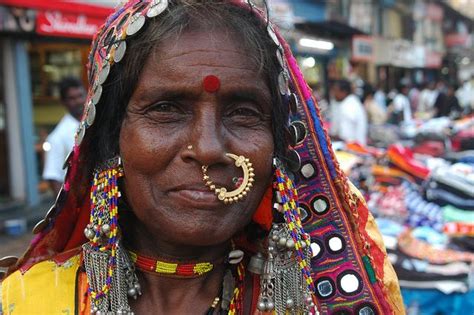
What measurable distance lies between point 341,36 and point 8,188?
12391 mm

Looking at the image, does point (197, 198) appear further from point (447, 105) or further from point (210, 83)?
point (447, 105)

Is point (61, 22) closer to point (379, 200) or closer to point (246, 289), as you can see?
point (379, 200)

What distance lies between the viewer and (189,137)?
1142mm

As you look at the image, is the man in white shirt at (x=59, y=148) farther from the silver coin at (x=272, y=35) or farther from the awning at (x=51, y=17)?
the silver coin at (x=272, y=35)

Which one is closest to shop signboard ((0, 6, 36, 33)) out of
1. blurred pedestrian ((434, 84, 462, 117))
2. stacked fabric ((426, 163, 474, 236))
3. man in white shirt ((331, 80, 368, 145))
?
man in white shirt ((331, 80, 368, 145))

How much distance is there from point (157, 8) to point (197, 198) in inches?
15.8

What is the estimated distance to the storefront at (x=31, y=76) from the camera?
6816 mm

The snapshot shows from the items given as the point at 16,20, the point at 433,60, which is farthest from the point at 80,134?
the point at 433,60

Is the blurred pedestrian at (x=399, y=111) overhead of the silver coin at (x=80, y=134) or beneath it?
beneath

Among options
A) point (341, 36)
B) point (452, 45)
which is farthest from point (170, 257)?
point (452, 45)

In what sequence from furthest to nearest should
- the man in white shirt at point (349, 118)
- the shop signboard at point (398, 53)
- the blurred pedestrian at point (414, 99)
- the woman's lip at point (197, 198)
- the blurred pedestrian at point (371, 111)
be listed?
1. the shop signboard at point (398, 53)
2. the blurred pedestrian at point (414, 99)
3. the blurred pedestrian at point (371, 111)
4. the man in white shirt at point (349, 118)
5. the woman's lip at point (197, 198)

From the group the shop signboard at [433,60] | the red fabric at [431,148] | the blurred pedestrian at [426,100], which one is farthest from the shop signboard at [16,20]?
the shop signboard at [433,60]

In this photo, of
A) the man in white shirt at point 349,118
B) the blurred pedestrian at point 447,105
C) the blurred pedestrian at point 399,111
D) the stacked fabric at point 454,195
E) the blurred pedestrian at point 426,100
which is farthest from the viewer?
the blurred pedestrian at point 426,100

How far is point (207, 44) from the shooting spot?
1148 mm
